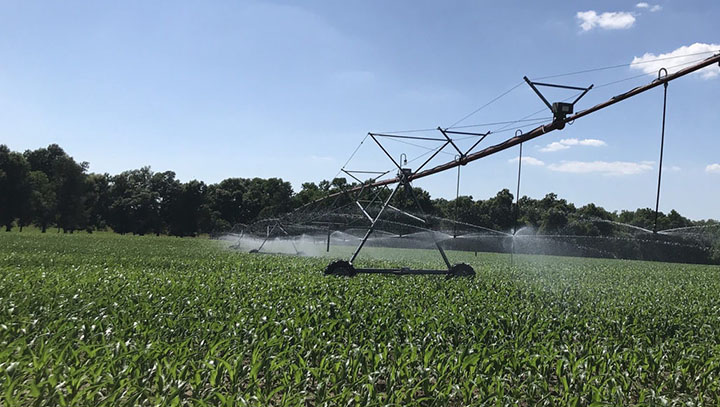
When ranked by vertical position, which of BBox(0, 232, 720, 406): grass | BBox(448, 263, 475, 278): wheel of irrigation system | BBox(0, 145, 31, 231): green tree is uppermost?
BBox(0, 145, 31, 231): green tree

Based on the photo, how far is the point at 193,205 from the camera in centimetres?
9344

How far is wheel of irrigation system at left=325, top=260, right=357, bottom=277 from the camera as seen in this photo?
1529cm

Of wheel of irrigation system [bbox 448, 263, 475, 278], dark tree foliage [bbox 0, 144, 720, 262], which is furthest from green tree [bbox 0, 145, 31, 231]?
wheel of irrigation system [bbox 448, 263, 475, 278]

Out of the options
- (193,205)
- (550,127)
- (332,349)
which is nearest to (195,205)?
(193,205)

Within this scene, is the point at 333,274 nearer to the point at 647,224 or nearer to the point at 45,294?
the point at 45,294

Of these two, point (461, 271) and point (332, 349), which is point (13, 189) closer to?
point (461, 271)

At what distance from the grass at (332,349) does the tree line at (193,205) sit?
61306 mm

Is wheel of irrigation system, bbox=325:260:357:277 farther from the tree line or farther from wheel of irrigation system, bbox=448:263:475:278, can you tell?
the tree line

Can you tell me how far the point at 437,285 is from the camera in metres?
13.5

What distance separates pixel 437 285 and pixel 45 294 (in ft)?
30.5

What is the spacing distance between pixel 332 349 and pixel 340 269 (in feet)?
30.7

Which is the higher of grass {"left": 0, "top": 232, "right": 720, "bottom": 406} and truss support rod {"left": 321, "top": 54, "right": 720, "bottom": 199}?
truss support rod {"left": 321, "top": 54, "right": 720, "bottom": 199}

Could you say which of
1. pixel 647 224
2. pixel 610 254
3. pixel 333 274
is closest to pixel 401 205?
pixel 610 254

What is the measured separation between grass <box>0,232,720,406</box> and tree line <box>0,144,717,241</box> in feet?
201
